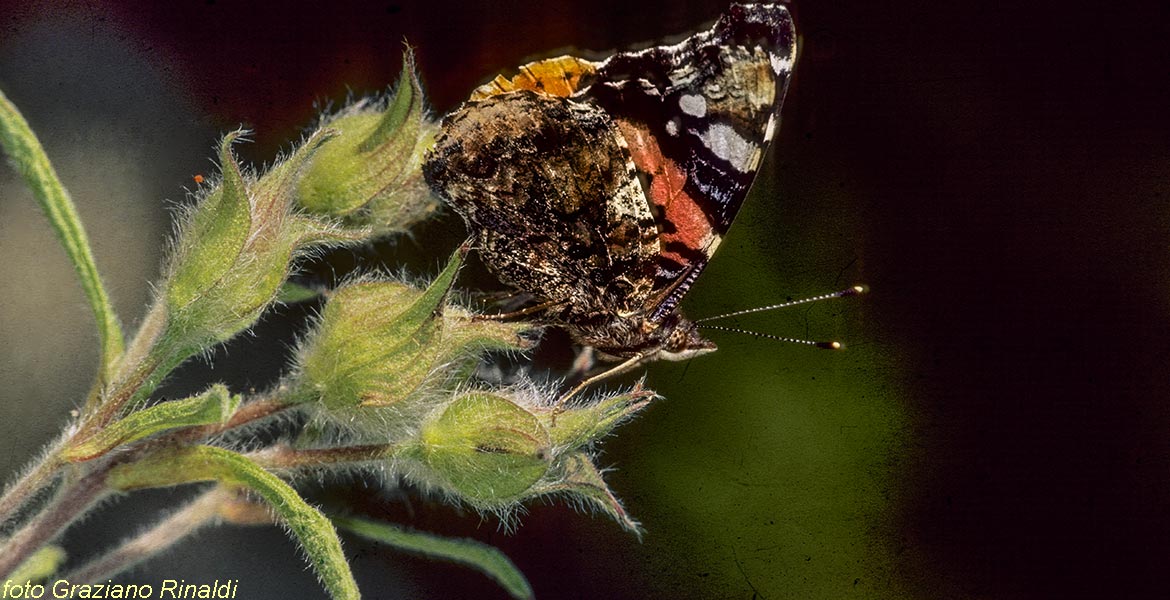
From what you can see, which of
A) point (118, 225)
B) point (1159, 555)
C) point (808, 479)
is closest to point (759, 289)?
point (808, 479)

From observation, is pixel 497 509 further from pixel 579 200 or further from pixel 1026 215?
pixel 1026 215

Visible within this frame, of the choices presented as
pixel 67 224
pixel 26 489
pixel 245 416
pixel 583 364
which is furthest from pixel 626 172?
pixel 26 489

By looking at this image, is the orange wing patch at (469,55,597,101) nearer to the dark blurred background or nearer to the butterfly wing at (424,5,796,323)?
the butterfly wing at (424,5,796,323)

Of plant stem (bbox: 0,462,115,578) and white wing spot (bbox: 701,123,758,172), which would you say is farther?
white wing spot (bbox: 701,123,758,172)

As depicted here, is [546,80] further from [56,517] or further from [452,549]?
[56,517]

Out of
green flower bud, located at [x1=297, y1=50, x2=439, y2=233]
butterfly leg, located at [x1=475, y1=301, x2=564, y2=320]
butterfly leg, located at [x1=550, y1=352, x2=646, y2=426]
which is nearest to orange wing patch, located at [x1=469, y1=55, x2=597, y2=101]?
green flower bud, located at [x1=297, y1=50, x2=439, y2=233]

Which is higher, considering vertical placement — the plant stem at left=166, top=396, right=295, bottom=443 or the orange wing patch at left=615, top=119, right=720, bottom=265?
the orange wing patch at left=615, top=119, right=720, bottom=265

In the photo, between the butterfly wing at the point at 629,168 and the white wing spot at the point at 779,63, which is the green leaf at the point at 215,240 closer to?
the butterfly wing at the point at 629,168

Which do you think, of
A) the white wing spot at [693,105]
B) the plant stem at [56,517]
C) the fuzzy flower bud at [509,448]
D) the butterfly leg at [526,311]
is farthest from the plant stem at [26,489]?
the white wing spot at [693,105]
